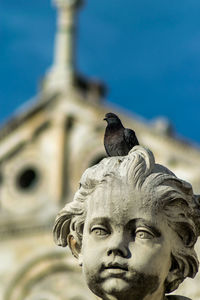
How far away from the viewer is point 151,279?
8.62 meters

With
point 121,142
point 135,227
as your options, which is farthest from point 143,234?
point 121,142

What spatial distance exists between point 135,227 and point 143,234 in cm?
5

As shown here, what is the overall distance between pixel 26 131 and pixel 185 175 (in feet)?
19.9

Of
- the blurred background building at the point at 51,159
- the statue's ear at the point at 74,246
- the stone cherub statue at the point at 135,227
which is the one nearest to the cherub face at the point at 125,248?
the stone cherub statue at the point at 135,227

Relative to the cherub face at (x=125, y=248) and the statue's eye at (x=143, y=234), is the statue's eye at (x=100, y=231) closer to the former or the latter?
the cherub face at (x=125, y=248)

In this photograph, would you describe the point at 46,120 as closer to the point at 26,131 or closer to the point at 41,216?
the point at 26,131

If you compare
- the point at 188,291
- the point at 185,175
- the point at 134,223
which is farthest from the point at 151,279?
the point at 185,175

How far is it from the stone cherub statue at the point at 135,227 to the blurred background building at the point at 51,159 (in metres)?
29.4

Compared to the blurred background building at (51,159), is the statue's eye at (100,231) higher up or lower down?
lower down

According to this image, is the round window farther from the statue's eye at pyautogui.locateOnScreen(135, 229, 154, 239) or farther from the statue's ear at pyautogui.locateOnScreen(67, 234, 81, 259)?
the statue's eye at pyautogui.locateOnScreen(135, 229, 154, 239)

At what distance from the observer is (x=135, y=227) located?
28.5 feet

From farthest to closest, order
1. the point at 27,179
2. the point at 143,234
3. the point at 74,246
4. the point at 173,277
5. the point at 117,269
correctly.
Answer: the point at 27,179, the point at 74,246, the point at 173,277, the point at 143,234, the point at 117,269

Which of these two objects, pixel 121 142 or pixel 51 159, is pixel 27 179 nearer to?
pixel 51 159

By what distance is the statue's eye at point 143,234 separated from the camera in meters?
8.66
